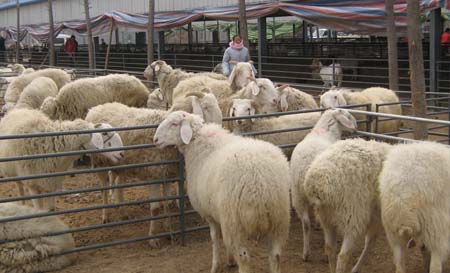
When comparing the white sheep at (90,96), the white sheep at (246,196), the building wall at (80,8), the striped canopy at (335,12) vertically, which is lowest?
the white sheep at (246,196)

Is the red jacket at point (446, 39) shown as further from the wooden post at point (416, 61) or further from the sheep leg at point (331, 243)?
the sheep leg at point (331, 243)

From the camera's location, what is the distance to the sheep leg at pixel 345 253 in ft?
14.7

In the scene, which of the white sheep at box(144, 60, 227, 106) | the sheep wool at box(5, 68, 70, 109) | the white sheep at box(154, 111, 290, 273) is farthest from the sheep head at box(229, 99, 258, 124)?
the sheep wool at box(5, 68, 70, 109)

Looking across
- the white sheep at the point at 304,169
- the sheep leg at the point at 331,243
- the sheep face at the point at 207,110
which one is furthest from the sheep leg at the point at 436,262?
the sheep face at the point at 207,110

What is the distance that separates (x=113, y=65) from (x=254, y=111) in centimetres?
2113

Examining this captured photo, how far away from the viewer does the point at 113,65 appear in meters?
27.2

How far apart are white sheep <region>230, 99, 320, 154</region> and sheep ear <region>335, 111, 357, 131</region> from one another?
2.89 ft

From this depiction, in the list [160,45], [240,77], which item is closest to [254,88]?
[240,77]

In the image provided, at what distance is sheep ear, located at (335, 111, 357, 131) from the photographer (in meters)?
6.04

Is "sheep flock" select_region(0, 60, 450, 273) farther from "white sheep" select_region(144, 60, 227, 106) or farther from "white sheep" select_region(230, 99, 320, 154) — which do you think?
"white sheep" select_region(144, 60, 227, 106)

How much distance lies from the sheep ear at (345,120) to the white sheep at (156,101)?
4.81m

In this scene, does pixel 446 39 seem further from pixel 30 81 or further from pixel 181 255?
pixel 181 255

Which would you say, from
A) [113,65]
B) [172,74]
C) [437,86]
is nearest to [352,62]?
[437,86]

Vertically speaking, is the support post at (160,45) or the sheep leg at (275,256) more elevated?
the support post at (160,45)
